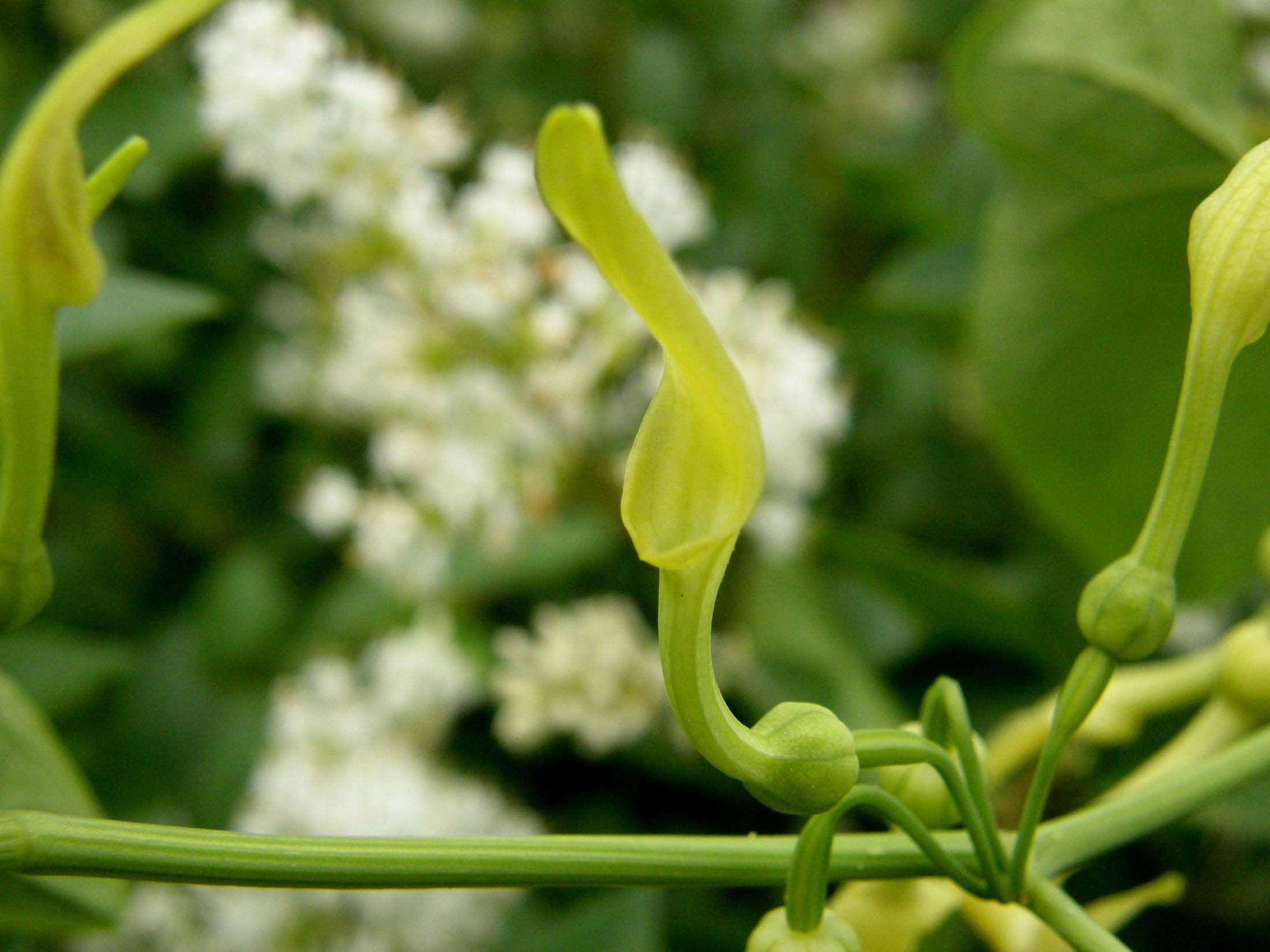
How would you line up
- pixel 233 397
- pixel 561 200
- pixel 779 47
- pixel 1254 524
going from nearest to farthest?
pixel 561 200 → pixel 1254 524 → pixel 233 397 → pixel 779 47

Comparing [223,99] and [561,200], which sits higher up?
[223,99]

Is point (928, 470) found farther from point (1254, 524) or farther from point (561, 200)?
point (561, 200)

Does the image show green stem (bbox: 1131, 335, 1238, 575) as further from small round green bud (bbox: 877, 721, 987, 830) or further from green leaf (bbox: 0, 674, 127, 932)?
green leaf (bbox: 0, 674, 127, 932)

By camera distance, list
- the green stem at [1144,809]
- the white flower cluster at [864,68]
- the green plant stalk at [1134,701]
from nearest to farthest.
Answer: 1. the green stem at [1144,809]
2. the green plant stalk at [1134,701]
3. the white flower cluster at [864,68]

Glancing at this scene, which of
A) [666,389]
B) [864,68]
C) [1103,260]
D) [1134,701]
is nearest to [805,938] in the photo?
[666,389]

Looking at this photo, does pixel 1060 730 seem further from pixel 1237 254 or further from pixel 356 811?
pixel 356 811

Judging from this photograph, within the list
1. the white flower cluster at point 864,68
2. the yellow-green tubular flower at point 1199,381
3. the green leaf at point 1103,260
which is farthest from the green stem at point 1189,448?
the white flower cluster at point 864,68

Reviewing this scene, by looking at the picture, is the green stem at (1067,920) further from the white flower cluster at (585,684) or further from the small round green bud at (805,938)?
the white flower cluster at (585,684)

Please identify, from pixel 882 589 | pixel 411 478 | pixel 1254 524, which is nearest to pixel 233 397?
pixel 411 478
